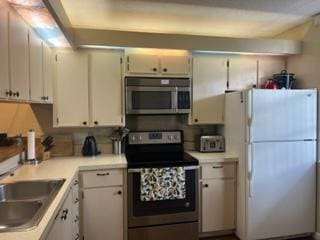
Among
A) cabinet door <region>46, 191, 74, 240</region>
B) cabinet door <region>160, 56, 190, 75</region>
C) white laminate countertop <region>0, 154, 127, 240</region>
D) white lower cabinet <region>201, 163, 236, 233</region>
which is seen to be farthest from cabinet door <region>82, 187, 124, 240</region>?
cabinet door <region>160, 56, 190, 75</region>

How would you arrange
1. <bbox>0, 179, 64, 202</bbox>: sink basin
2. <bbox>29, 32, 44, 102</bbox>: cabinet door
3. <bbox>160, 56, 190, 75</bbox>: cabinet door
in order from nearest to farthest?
1. <bbox>0, 179, 64, 202</bbox>: sink basin
2. <bbox>29, 32, 44, 102</bbox>: cabinet door
3. <bbox>160, 56, 190, 75</bbox>: cabinet door

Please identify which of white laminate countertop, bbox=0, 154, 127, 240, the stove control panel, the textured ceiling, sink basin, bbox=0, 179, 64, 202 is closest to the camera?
white laminate countertop, bbox=0, 154, 127, 240

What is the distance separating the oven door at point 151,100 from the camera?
3.12m

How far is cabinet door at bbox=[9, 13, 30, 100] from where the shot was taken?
72.1 inches

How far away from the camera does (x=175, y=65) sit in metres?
3.23

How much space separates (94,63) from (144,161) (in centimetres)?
121

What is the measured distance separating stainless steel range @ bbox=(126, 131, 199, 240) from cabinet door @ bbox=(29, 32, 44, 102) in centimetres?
110

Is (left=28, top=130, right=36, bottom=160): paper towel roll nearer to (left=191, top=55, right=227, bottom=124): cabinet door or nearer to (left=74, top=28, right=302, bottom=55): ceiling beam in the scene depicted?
(left=74, top=28, right=302, bottom=55): ceiling beam

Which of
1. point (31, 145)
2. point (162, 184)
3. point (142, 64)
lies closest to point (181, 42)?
point (142, 64)

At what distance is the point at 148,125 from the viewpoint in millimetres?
3469

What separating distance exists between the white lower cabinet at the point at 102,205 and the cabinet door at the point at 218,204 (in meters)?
0.92

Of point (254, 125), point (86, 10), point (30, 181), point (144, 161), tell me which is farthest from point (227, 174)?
point (86, 10)

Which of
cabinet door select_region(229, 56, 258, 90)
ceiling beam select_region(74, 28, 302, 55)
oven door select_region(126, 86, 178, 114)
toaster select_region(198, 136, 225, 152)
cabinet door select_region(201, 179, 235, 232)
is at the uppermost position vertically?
ceiling beam select_region(74, 28, 302, 55)

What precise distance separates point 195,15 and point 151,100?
105 cm
